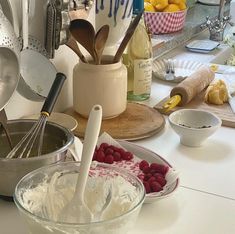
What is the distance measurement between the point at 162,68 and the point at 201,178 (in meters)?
0.64

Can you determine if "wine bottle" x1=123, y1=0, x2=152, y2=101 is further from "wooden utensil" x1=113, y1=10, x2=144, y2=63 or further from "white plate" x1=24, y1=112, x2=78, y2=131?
"white plate" x1=24, y1=112, x2=78, y2=131

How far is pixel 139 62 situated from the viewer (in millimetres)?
1223

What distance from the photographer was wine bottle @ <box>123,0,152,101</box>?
1.24 meters

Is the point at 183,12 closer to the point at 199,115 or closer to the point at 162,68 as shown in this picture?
the point at 162,68

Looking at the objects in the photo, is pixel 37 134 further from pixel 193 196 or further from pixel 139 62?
pixel 139 62

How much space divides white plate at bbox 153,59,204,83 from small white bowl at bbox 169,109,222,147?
1.14ft

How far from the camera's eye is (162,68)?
147cm

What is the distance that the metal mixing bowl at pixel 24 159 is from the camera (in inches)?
29.1

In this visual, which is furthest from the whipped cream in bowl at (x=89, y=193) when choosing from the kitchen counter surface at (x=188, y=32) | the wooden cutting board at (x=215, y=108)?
the kitchen counter surface at (x=188, y=32)

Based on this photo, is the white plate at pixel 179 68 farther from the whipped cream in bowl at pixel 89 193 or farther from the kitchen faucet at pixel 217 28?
the whipped cream in bowl at pixel 89 193

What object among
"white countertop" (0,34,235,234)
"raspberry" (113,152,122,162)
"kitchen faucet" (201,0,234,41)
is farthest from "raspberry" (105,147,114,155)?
"kitchen faucet" (201,0,234,41)

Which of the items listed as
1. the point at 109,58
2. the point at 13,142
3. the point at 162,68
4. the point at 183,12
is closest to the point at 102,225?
the point at 13,142

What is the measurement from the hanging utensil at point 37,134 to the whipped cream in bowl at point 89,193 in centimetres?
11

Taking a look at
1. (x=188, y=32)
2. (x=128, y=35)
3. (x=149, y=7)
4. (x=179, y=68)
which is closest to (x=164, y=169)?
(x=128, y=35)
